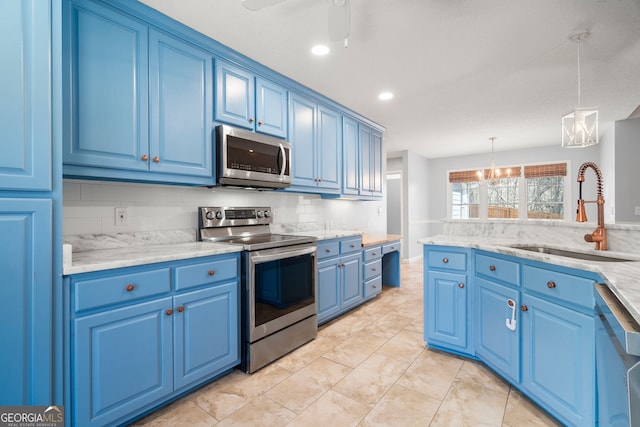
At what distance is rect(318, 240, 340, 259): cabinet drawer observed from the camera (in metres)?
2.85

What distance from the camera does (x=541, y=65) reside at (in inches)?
101

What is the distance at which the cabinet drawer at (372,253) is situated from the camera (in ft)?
11.7

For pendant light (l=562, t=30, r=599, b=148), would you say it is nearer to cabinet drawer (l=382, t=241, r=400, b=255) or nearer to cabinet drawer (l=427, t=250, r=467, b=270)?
cabinet drawer (l=427, t=250, r=467, b=270)

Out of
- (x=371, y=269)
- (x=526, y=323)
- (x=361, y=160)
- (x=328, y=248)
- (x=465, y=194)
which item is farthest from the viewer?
(x=465, y=194)

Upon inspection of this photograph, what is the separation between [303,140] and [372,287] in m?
1.91

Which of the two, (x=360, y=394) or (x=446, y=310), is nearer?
(x=360, y=394)

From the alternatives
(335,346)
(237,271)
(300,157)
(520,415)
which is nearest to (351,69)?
(300,157)

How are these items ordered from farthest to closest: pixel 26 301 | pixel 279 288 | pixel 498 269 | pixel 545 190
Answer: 1. pixel 545 190
2. pixel 279 288
3. pixel 498 269
4. pixel 26 301

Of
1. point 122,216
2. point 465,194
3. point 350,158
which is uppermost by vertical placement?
point 350,158

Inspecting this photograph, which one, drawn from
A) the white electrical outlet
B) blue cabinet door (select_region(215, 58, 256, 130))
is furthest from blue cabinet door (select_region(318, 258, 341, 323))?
the white electrical outlet

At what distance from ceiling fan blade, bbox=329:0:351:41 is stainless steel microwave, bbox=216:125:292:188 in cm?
107

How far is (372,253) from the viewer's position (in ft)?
12.1

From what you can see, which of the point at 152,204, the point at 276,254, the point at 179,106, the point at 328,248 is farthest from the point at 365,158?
the point at 152,204

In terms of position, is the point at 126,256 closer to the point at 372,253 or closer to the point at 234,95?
the point at 234,95
